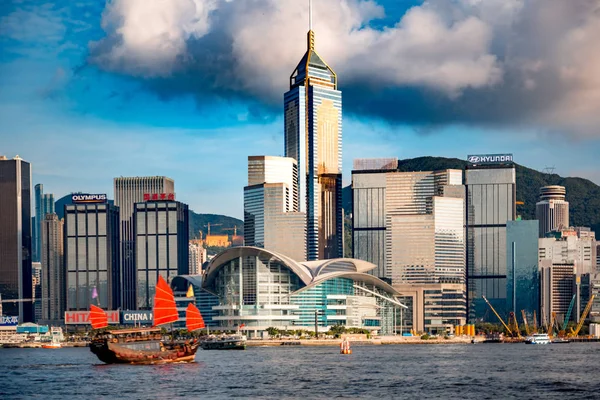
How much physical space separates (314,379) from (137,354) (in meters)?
31.3

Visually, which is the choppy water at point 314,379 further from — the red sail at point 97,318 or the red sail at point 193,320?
the red sail at point 97,318

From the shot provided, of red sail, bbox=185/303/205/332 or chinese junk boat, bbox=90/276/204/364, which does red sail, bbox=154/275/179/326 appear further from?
red sail, bbox=185/303/205/332

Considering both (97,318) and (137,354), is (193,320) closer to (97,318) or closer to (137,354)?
(97,318)

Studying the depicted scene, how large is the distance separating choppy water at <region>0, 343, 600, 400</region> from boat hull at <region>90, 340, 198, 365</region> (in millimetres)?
1933

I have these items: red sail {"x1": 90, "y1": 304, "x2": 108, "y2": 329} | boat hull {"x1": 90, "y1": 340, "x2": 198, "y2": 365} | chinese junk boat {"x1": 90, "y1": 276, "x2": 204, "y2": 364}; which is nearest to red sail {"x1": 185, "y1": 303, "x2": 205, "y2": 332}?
red sail {"x1": 90, "y1": 304, "x2": 108, "y2": 329}

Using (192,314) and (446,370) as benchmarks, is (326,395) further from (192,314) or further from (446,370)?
(192,314)

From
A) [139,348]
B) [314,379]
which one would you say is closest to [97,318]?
[139,348]

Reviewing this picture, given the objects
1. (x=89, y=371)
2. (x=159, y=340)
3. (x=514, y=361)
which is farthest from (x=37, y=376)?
(x=514, y=361)

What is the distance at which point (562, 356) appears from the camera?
173000mm

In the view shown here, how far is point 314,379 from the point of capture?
118m

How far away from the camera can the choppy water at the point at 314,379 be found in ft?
339

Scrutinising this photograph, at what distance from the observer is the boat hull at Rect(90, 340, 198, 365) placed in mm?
140875

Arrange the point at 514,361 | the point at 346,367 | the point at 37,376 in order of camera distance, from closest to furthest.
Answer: the point at 37,376 → the point at 346,367 → the point at 514,361

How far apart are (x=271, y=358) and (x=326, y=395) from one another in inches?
2488
